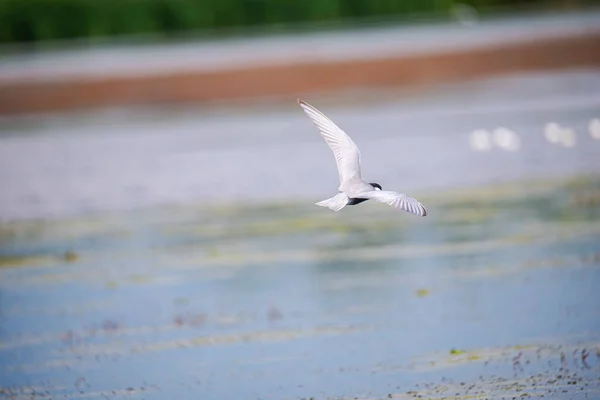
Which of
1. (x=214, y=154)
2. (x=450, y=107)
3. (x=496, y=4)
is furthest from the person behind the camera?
(x=496, y=4)

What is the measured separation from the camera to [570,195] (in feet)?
38.9

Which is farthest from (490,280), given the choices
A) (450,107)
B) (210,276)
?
(450,107)

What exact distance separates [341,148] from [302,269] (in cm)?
337

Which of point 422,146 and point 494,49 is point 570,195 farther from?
point 494,49

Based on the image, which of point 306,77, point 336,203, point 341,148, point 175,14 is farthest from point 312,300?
point 175,14

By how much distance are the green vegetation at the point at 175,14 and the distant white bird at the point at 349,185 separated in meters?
27.5

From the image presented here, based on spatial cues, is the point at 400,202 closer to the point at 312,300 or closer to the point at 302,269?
the point at 312,300

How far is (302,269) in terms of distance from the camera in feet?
31.6

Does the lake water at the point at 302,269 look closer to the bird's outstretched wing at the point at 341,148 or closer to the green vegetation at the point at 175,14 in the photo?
the bird's outstretched wing at the point at 341,148

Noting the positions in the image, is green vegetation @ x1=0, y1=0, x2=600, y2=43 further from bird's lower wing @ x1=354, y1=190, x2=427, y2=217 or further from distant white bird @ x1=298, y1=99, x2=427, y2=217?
bird's lower wing @ x1=354, y1=190, x2=427, y2=217

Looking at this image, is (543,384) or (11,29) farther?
(11,29)

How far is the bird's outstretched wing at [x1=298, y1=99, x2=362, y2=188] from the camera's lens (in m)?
6.25

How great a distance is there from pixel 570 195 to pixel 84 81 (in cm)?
1464

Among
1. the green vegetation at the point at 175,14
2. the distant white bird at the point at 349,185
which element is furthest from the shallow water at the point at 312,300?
the green vegetation at the point at 175,14
